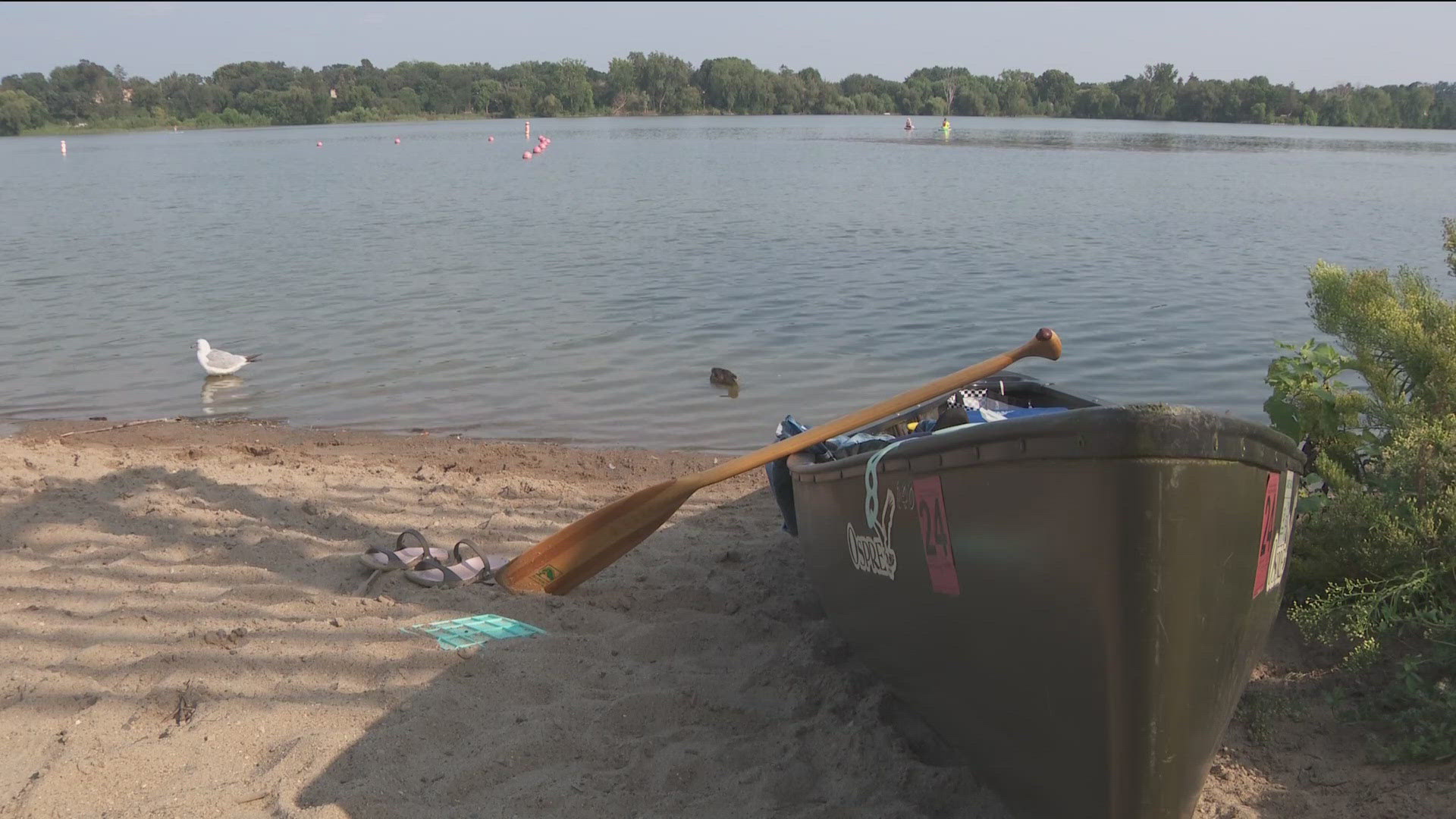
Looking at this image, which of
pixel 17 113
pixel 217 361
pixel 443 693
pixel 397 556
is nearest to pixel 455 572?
pixel 397 556

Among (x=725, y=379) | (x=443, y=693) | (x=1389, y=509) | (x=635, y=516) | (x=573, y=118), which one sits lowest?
(x=725, y=379)

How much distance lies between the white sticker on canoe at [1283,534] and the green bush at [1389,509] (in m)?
0.80

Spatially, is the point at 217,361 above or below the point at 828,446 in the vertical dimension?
below

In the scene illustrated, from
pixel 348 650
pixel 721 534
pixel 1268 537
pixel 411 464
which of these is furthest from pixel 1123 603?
pixel 411 464

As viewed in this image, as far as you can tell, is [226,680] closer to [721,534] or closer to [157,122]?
[721,534]

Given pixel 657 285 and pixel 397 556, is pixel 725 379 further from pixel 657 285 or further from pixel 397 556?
pixel 657 285

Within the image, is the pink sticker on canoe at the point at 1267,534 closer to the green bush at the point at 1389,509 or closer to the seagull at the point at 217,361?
the green bush at the point at 1389,509

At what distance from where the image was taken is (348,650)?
415 cm

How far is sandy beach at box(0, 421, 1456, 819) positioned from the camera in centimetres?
331

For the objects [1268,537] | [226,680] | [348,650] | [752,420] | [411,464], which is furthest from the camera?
[752,420]

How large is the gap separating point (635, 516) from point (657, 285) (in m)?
10.9

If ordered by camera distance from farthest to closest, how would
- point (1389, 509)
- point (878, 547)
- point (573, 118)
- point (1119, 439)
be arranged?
1. point (573, 118)
2. point (1389, 509)
3. point (878, 547)
4. point (1119, 439)

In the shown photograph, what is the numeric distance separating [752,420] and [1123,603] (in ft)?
22.0

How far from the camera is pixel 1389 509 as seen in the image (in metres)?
3.74
